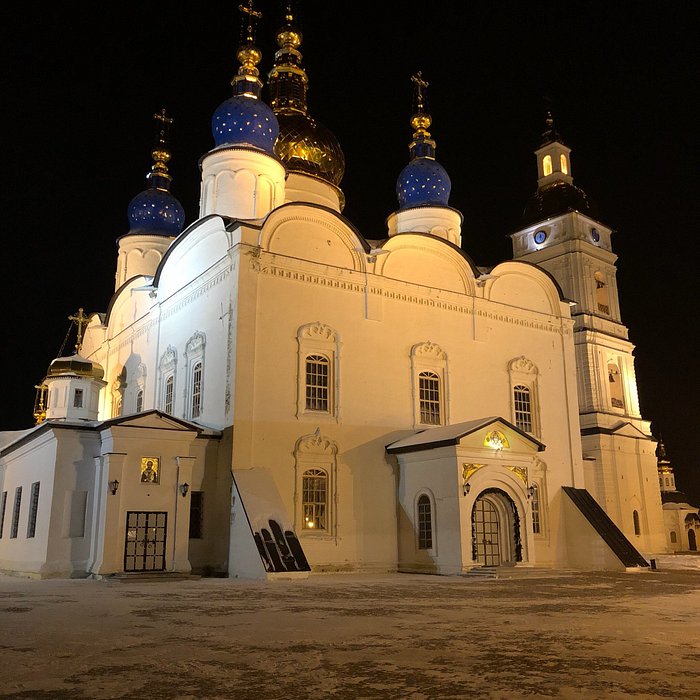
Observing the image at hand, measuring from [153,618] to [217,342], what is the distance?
8238 millimetres

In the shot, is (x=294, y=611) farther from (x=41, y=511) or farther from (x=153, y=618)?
(x=41, y=511)

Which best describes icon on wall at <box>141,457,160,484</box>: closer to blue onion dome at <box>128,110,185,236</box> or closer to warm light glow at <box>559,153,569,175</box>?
blue onion dome at <box>128,110,185,236</box>

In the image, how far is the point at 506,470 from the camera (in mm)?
14500

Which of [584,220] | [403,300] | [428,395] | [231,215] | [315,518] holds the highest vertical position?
[584,220]

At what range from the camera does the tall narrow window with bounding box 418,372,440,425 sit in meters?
16.0

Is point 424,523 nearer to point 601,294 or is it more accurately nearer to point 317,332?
point 317,332

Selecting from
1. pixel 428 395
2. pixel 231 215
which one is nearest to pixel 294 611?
pixel 428 395

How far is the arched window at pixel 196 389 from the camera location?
15.1 meters

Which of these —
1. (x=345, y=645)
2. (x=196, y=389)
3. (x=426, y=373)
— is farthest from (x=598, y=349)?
(x=345, y=645)

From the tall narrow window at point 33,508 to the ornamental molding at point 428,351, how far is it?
26.4 feet

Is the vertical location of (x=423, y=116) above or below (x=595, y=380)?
above

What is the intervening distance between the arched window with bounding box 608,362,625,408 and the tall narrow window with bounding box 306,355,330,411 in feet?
51.6

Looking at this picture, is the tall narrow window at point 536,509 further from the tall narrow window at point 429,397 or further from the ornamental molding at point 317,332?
the ornamental molding at point 317,332

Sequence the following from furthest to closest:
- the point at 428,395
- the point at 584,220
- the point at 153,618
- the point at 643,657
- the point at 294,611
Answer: the point at 584,220
the point at 428,395
the point at 294,611
the point at 153,618
the point at 643,657
